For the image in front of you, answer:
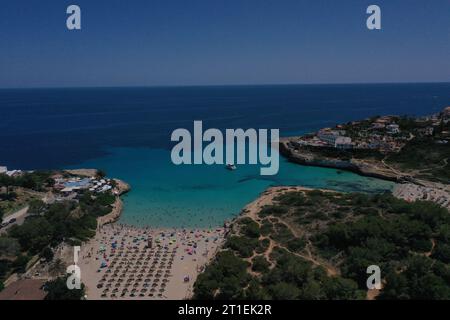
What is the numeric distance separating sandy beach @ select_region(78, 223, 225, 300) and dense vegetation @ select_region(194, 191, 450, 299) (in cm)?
230

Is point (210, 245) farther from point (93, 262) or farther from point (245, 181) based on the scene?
point (245, 181)

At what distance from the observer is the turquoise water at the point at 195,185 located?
112ft

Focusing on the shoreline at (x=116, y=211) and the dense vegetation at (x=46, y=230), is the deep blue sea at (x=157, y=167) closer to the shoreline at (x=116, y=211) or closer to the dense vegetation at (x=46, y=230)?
the shoreline at (x=116, y=211)

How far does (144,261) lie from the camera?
81.9ft

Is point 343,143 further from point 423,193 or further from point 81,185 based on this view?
point 81,185

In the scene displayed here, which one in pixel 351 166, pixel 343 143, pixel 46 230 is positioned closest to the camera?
pixel 46 230

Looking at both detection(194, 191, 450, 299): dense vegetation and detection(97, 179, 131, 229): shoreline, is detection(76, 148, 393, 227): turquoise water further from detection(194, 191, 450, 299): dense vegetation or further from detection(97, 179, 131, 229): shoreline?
detection(194, 191, 450, 299): dense vegetation

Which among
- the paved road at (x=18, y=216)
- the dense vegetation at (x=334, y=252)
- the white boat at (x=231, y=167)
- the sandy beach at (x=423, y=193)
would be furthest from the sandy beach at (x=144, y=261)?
the sandy beach at (x=423, y=193)

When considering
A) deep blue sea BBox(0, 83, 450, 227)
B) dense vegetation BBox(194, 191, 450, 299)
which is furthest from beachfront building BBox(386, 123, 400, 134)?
dense vegetation BBox(194, 191, 450, 299)

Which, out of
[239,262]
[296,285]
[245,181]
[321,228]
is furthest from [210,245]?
[245,181]

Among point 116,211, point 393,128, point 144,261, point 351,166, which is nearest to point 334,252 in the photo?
point 144,261

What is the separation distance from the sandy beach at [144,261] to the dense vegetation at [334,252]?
2.30 m

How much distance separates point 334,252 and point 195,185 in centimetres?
2208

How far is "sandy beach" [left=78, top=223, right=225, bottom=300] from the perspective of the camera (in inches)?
854
